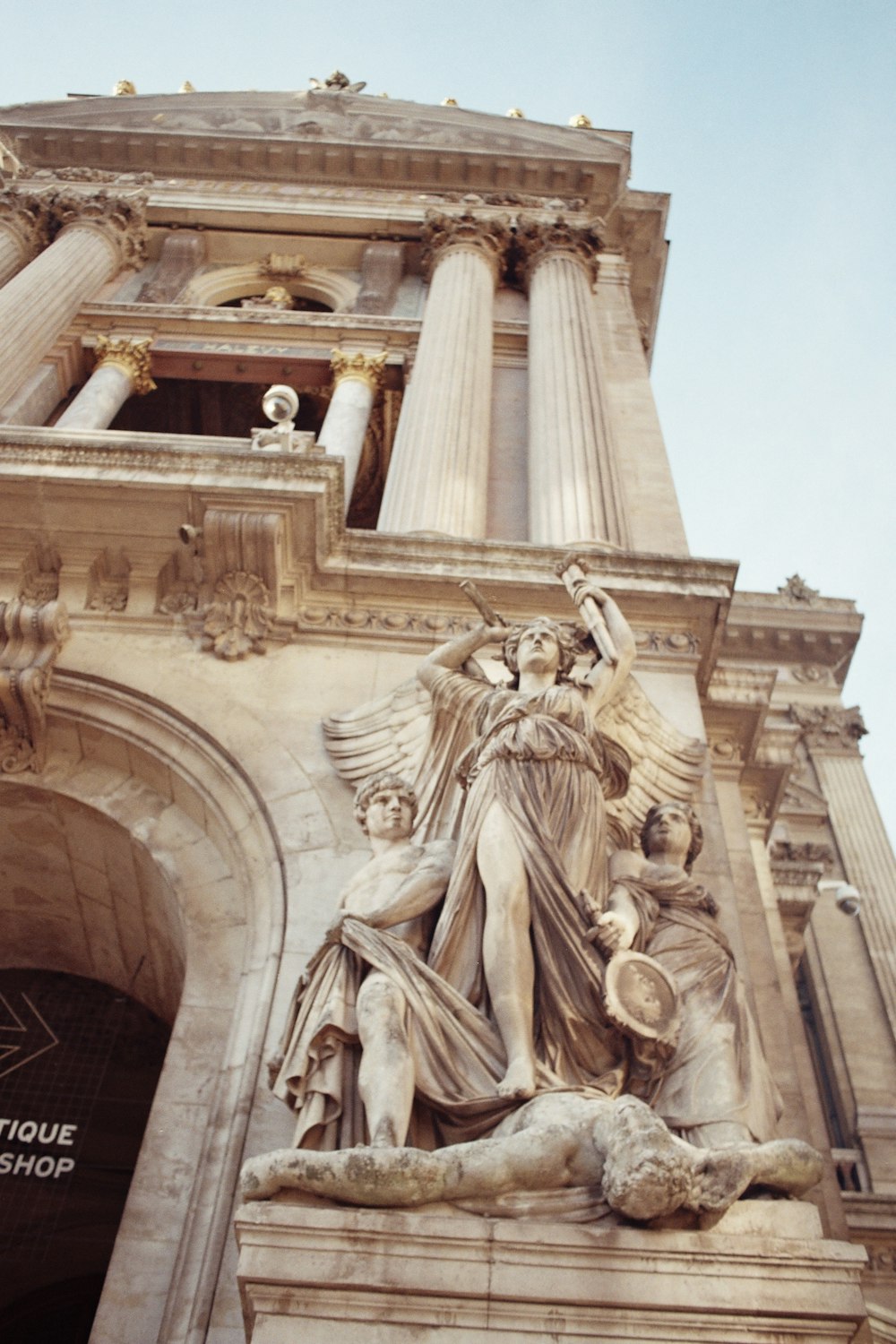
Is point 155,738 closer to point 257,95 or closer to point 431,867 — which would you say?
point 431,867

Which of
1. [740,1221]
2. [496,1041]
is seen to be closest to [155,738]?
[496,1041]

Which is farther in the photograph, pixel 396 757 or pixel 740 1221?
pixel 396 757

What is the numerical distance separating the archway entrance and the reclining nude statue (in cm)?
348

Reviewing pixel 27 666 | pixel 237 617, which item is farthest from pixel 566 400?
pixel 27 666

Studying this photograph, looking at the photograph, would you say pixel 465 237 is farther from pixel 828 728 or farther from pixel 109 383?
pixel 828 728

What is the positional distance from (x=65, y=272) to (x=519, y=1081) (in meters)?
14.6

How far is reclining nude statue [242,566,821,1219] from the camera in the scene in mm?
4371

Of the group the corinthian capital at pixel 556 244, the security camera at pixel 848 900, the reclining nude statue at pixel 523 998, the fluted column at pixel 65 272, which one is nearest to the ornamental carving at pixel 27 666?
the reclining nude statue at pixel 523 998

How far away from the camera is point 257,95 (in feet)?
73.9

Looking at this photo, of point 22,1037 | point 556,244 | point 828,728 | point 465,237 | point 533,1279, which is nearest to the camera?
point 533,1279

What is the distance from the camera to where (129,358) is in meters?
15.8

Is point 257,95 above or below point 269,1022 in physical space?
above

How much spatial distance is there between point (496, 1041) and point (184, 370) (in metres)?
13.3

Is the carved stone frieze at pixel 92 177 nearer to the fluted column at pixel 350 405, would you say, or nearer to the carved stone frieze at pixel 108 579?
the fluted column at pixel 350 405
